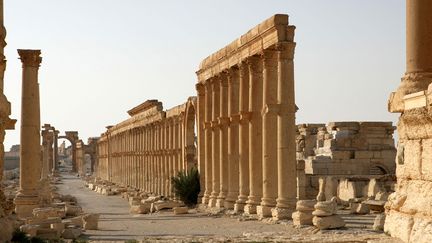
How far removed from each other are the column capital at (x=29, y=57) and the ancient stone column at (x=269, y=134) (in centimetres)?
1037

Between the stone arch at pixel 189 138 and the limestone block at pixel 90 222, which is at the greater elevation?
the stone arch at pixel 189 138

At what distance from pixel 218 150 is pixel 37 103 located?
7.77m

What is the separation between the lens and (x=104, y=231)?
2325 cm

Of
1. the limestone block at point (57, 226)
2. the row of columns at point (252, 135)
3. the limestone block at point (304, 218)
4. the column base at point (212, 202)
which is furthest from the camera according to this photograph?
the column base at point (212, 202)

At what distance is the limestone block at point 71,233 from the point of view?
2017 centimetres

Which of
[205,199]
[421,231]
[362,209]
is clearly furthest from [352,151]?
[421,231]

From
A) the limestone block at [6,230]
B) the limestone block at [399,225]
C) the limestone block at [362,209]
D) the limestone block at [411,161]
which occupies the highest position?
the limestone block at [411,161]

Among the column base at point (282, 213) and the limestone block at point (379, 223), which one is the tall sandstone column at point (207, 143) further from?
the limestone block at point (379, 223)

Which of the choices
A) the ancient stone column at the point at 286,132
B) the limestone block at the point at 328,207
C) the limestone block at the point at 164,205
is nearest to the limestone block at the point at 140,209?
the limestone block at the point at 164,205

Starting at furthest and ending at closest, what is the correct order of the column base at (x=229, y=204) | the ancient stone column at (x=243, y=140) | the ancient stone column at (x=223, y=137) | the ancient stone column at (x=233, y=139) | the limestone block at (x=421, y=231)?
the ancient stone column at (x=223, y=137), the ancient stone column at (x=233, y=139), the column base at (x=229, y=204), the ancient stone column at (x=243, y=140), the limestone block at (x=421, y=231)

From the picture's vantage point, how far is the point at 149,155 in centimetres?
5384

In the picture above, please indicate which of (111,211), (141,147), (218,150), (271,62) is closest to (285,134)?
(271,62)

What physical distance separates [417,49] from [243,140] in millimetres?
15965

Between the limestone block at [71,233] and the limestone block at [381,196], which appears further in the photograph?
the limestone block at [381,196]
